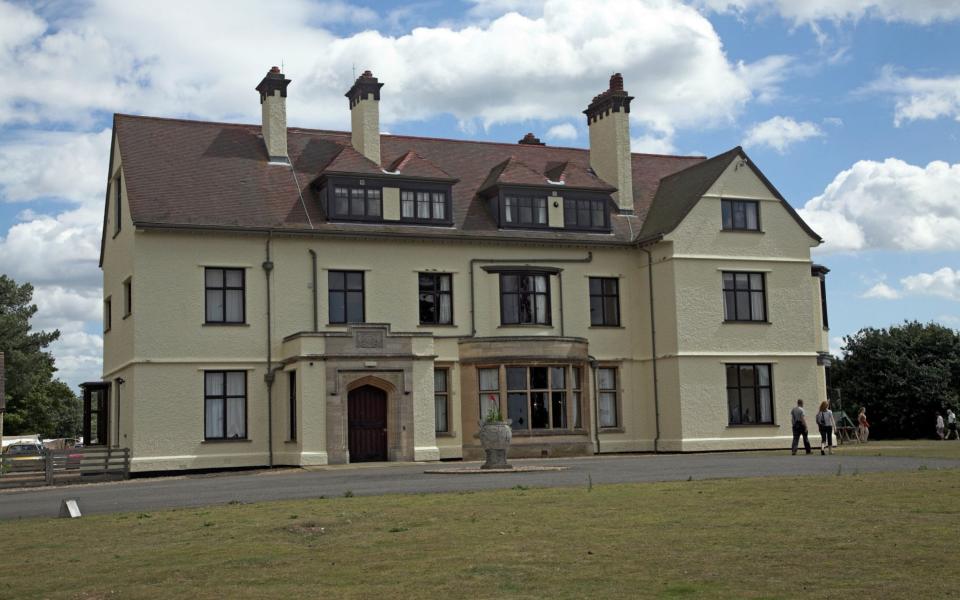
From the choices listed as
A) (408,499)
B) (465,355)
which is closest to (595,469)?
(408,499)

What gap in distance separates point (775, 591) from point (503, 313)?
28.3 meters

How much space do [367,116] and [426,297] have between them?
6929 millimetres

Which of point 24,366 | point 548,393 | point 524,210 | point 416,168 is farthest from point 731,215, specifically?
A: point 24,366

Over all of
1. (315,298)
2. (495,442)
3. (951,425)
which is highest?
(315,298)

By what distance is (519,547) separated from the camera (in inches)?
503

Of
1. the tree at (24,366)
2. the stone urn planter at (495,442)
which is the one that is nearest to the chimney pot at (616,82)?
the stone urn planter at (495,442)

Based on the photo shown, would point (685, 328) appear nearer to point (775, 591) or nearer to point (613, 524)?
point (613, 524)

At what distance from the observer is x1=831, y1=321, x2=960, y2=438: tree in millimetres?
57219

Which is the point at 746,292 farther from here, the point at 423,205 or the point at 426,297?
the point at 423,205

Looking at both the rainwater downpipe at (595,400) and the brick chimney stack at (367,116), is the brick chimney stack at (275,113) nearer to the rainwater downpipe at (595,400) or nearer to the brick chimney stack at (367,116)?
the brick chimney stack at (367,116)

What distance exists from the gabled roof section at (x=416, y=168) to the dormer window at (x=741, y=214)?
32.2ft

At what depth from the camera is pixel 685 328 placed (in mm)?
38406

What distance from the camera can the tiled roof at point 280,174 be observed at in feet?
115

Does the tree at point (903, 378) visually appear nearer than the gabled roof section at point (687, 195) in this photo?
No
